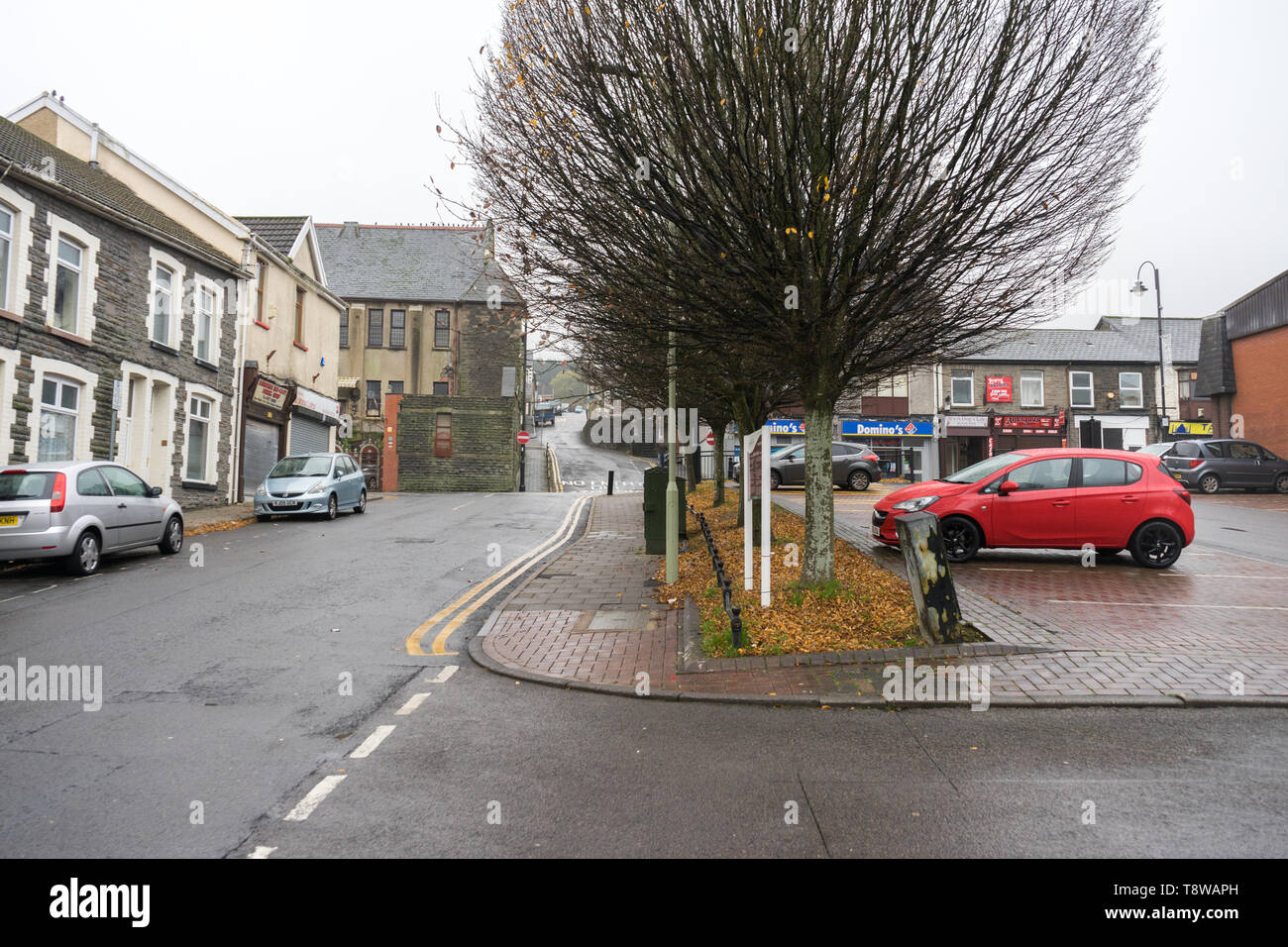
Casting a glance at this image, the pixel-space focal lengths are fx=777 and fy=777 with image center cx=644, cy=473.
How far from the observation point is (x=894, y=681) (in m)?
6.06

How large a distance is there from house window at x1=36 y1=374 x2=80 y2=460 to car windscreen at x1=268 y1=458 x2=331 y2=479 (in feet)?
13.7

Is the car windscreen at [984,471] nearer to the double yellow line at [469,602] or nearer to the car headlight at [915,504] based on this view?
the car headlight at [915,504]

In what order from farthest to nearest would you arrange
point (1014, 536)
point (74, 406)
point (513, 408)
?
point (513, 408)
point (74, 406)
point (1014, 536)

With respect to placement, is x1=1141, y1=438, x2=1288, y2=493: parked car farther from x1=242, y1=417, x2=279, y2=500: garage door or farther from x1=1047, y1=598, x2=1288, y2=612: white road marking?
x1=242, y1=417, x2=279, y2=500: garage door

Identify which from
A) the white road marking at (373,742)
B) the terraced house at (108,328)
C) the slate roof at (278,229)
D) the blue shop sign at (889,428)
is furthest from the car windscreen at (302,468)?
the blue shop sign at (889,428)

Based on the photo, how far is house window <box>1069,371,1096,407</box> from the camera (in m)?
41.8

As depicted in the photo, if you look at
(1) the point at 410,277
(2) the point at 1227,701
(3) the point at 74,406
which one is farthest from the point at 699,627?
(1) the point at 410,277

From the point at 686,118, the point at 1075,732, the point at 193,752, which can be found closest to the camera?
the point at 193,752

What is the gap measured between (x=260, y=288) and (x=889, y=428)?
3155 cm

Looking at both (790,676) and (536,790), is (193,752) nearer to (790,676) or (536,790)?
(536,790)

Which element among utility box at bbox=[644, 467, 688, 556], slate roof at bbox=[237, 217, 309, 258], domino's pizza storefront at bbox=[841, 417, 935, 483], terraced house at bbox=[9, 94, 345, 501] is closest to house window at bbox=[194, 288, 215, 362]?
terraced house at bbox=[9, 94, 345, 501]

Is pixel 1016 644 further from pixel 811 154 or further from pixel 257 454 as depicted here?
pixel 257 454

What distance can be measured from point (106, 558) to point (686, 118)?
1149cm

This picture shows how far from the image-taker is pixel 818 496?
333 inches
